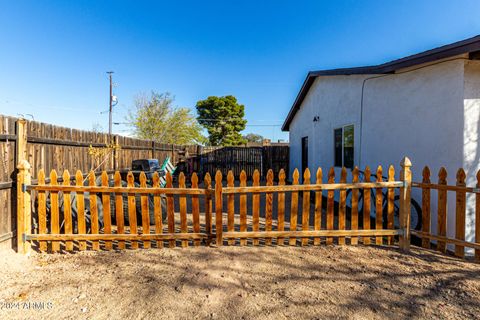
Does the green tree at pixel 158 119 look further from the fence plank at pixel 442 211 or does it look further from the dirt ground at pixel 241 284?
the fence plank at pixel 442 211

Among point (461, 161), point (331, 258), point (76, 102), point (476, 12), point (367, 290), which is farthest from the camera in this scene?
point (76, 102)

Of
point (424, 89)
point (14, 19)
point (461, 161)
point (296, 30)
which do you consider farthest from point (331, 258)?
point (14, 19)

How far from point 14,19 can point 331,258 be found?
13307 millimetres

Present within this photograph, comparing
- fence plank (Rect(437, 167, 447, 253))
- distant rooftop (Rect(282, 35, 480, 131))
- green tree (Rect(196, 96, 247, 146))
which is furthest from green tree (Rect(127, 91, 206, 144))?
fence plank (Rect(437, 167, 447, 253))

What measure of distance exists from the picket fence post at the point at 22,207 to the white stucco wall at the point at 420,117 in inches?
237

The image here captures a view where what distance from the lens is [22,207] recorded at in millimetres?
3236

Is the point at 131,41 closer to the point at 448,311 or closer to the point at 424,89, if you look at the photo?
the point at 424,89

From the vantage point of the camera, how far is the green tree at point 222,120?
33.3 meters

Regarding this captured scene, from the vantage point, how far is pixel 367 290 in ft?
8.04

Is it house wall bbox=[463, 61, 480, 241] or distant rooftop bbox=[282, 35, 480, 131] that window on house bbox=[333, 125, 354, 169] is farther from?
house wall bbox=[463, 61, 480, 241]

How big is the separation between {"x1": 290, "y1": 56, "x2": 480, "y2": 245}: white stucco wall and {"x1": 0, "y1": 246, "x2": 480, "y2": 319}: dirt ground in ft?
5.25

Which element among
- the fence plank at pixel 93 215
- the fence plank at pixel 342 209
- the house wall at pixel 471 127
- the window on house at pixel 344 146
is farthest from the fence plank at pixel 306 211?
the window on house at pixel 344 146

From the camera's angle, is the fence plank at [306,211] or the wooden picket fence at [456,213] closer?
the wooden picket fence at [456,213]

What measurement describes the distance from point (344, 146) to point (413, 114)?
2340mm
